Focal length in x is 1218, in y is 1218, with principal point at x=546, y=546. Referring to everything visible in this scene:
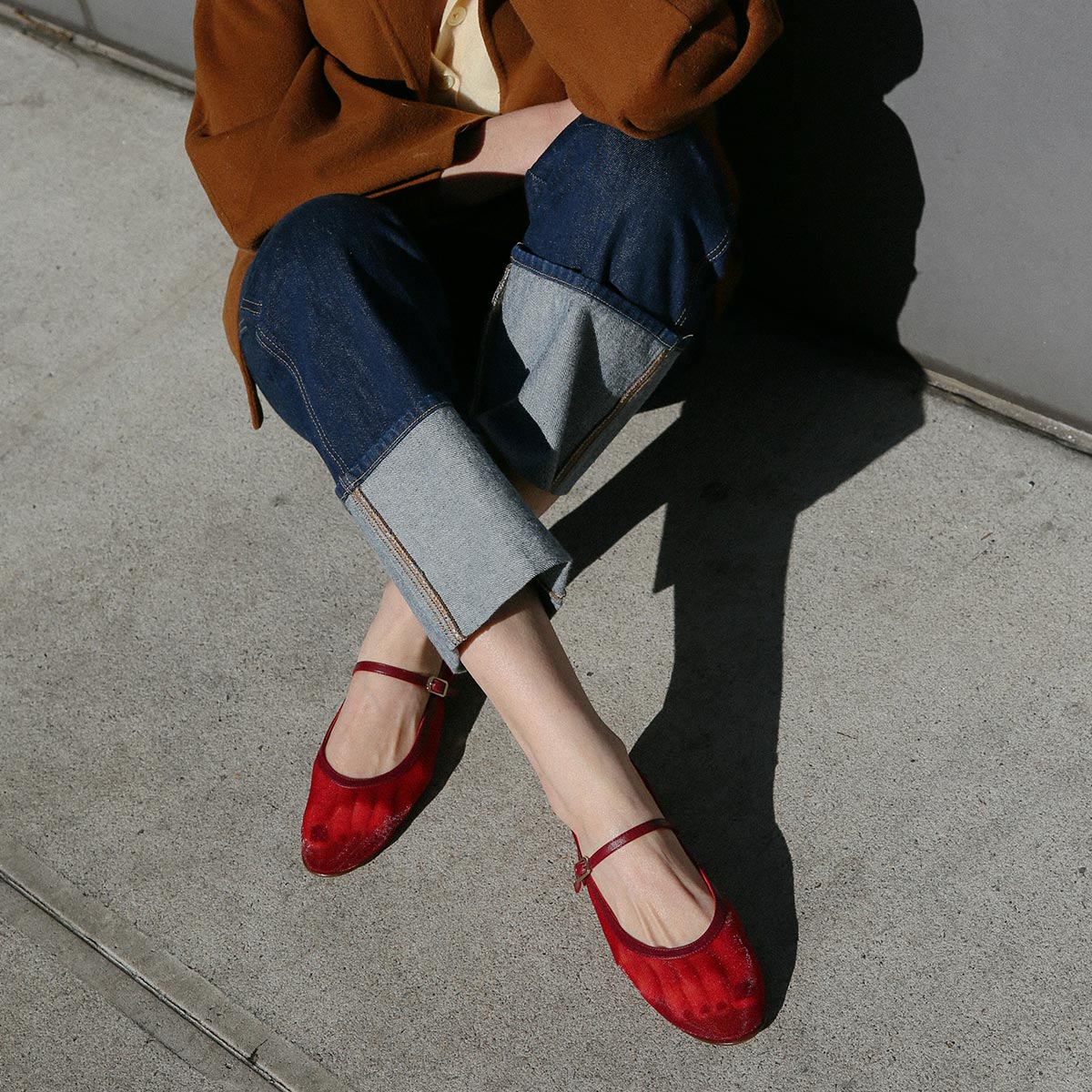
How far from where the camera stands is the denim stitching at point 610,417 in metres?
1.61

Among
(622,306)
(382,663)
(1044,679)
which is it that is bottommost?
(1044,679)

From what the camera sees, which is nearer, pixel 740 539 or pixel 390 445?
pixel 390 445

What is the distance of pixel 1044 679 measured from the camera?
5.74ft

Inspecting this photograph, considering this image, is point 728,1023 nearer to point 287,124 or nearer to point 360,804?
point 360,804

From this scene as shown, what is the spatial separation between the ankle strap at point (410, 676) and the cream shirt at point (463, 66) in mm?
821

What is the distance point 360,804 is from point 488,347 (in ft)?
2.13

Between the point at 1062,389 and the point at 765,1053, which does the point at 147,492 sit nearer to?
the point at 765,1053

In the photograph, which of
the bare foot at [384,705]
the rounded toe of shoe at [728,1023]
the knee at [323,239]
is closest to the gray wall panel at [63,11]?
the knee at [323,239]

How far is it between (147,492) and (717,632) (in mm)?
1017

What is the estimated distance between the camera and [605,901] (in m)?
1.55

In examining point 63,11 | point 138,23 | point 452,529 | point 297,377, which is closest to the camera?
point 452,529

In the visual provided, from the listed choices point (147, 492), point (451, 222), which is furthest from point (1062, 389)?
point (147, 492)

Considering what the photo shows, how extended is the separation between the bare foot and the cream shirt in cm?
72

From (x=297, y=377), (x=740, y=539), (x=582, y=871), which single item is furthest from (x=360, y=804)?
(x=740, y=539)
